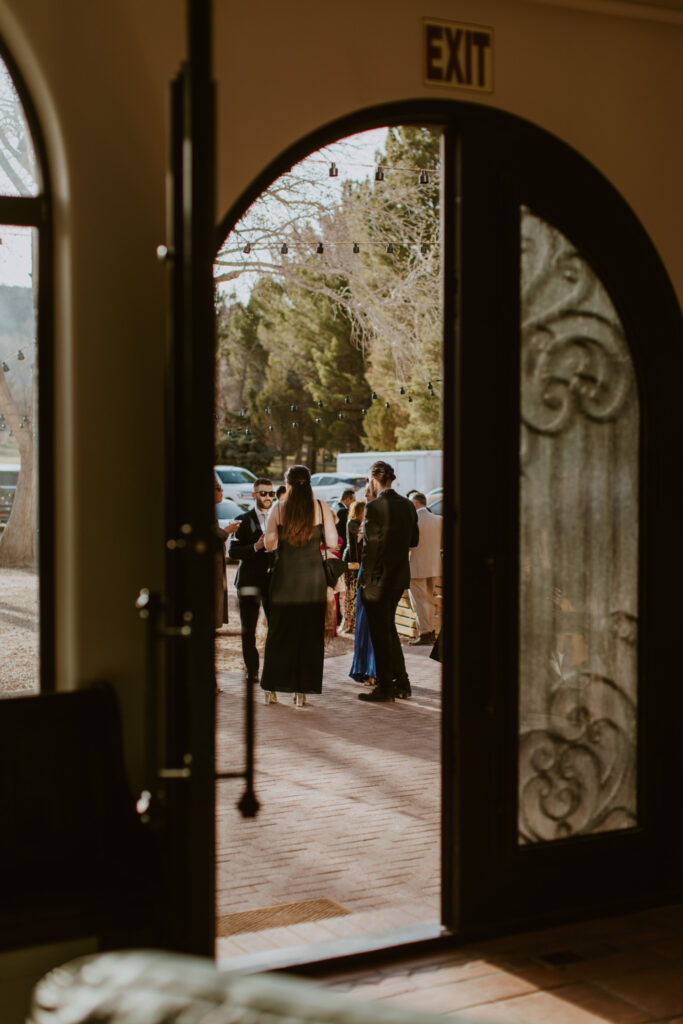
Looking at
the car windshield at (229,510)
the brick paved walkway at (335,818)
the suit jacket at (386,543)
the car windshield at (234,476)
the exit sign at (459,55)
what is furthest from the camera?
the car windshield at (234,476)

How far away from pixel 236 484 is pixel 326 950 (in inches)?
644

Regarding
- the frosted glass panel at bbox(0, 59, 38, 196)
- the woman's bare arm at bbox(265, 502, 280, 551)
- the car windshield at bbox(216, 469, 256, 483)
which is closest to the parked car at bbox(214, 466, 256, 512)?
the car windshield at bbox(216, 469, 256, 483)

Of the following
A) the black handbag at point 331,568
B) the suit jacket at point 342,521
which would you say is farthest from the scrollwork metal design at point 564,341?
the suit jacket at point 342,521

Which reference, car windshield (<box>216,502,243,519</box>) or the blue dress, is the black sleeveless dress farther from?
car windshield (<box>216,502,243,519</box>)

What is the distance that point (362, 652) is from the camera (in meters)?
8.86

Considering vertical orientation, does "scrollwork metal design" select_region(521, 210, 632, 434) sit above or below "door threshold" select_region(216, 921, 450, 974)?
above

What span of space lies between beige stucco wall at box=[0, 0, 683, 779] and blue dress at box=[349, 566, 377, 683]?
503 cm

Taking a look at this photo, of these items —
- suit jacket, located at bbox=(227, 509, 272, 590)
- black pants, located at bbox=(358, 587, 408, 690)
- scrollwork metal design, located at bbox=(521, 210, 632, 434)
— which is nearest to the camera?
scrollwork metal design, located at bbox=(521, 210, 632, 434)

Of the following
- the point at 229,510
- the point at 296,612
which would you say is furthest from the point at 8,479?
the point at 229,510

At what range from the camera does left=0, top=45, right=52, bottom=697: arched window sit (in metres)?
3.44

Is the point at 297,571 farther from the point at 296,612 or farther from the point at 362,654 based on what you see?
the point at 362,654

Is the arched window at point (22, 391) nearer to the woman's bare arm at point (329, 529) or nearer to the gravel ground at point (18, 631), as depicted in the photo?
the gravel ground at point (18, 631)

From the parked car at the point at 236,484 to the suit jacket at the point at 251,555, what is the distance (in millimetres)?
11119

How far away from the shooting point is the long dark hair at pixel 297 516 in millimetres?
7496
